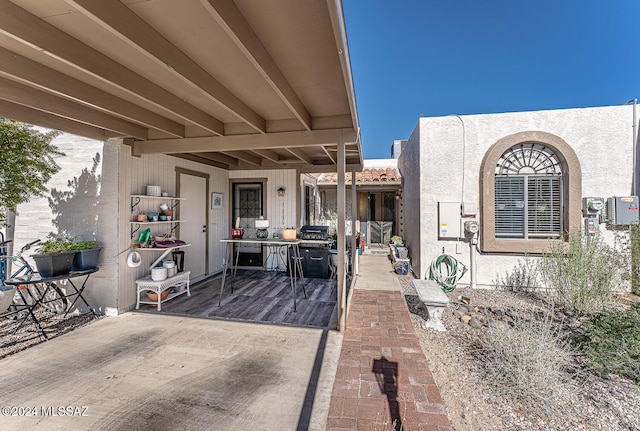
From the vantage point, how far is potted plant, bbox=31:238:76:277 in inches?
136

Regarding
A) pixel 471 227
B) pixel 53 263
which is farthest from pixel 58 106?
pixel 471 227

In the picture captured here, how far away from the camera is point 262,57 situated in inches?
81.4

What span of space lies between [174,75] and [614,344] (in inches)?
195

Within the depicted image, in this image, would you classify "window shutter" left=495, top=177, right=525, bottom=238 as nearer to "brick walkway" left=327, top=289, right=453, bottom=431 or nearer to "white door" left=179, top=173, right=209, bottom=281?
"brick walkway" left=327, top=289, right=453, bottom=431

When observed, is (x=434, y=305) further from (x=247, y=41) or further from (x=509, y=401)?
(x=247, y=41)

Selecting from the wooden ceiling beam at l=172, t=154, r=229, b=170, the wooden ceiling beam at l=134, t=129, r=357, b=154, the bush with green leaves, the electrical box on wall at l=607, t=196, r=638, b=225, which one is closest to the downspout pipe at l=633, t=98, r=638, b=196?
the electrical box on wall at l=607, t=196, r=638, b=225

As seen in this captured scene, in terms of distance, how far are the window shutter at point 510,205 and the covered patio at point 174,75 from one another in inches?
150

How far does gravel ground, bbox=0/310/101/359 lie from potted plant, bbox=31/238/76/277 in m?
0.77

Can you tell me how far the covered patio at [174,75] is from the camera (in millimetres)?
1704

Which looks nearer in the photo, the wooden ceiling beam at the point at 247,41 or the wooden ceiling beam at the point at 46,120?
the wooden ceiling beam at the point at 247,41

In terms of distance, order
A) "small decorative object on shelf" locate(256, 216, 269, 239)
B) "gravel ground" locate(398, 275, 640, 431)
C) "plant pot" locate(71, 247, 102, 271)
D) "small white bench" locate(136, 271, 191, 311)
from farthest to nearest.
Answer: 1. "small decorative object on shelf" locate(256, 216, 269, 239)
2. "small white bench" locate(136, 271, 191, 311)
3. "plant pot" locate(71, 247, 102, 271)
4. "gravel ground" locate(398, 275, 640, 431)

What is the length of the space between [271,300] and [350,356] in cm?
220

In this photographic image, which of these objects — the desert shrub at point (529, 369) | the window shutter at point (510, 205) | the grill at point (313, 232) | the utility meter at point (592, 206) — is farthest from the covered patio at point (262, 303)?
the utility meter at point (592, 206)

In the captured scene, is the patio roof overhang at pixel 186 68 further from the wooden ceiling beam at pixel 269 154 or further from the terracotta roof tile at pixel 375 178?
the terracotta roof tile at pixel 375 178
